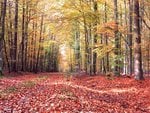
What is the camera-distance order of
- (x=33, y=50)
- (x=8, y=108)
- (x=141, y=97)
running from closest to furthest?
(x=8, y=108)
(x=141, y=97)
(x=33, y=50)

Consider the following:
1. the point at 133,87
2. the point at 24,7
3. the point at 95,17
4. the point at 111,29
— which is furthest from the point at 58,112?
the point at 24,7

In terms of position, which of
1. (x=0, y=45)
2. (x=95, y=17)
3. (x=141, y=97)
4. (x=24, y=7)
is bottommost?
(x=141, y=97)

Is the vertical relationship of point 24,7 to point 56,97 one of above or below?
above

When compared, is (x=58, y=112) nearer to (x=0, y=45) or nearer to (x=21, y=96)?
(x=21, y=96)

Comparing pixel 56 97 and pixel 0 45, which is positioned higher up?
pixel 0 45

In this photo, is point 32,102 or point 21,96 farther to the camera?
point 21,96

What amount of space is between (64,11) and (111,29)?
825 cm

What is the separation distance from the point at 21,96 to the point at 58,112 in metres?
3.57

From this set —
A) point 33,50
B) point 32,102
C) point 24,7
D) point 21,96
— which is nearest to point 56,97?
point 32,102

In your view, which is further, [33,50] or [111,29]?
Result: [33,50]

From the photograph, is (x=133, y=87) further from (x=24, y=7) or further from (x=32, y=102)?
(x=24, y=7)

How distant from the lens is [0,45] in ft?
81.3

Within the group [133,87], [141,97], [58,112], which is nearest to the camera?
[58,112]

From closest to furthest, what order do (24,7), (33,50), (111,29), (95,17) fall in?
(111,29), (95,17), (24,7), (33,50)
